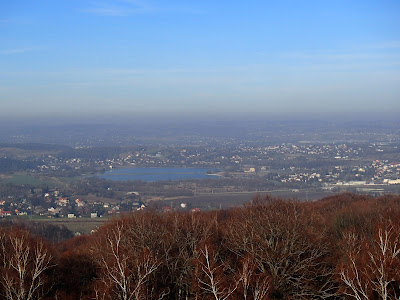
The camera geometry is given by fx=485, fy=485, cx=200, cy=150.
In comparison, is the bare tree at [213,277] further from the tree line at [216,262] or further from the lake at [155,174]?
the lake at [155,174]

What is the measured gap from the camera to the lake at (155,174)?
54.0 metres

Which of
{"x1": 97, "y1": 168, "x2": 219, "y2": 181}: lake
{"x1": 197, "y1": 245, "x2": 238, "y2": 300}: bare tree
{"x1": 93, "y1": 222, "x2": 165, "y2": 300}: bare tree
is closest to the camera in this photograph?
{"x1": 93, "y1": 222, "x2": 165, "y2": 300}: bare tree

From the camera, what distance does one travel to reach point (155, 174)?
191 feet

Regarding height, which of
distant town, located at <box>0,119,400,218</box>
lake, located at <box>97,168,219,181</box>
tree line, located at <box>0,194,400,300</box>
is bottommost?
lake, located at <box>97,168,219,181</box>

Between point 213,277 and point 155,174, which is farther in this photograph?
point 155,174

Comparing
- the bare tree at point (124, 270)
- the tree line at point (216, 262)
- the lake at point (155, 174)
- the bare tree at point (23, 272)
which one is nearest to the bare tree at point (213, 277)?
the tree line at point (216, 262)

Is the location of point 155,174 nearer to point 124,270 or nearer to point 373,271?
point 124,270

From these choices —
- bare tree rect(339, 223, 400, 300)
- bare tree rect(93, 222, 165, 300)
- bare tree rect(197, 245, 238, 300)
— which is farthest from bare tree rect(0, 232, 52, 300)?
bare tree rect(339, 223, 400, 300)

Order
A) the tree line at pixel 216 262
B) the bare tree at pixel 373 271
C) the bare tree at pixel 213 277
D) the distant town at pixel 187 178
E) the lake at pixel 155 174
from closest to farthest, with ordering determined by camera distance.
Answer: the bare tree at pixel 373 271
the bare tree at pixel 213 277
the tree line at pixel 216 262
the distant town at pixel 187 178
the lake at pixel 155 174

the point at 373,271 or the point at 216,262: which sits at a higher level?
the point at 373,271

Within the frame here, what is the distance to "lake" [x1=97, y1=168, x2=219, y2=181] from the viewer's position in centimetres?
5397

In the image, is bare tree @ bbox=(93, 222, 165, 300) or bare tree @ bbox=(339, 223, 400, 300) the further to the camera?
bare tree @ bbox=(339, 223, 400, 300)

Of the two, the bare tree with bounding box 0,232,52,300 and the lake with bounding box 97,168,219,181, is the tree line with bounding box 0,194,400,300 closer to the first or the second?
the bare tree with bounding box 0,232,52,300

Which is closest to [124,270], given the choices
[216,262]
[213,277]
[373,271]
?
[213,277]
